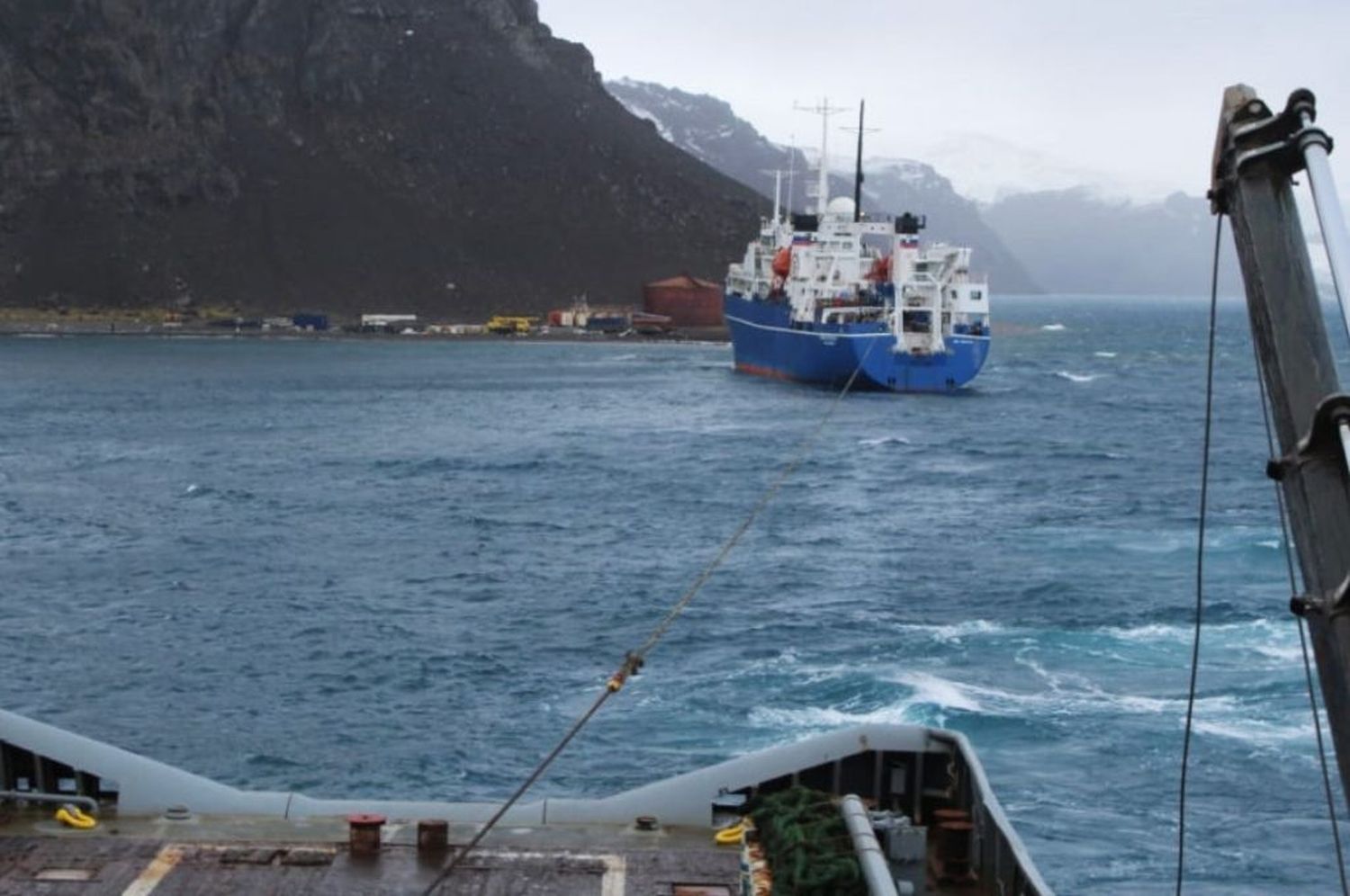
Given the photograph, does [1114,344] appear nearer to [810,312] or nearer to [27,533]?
[810,312]

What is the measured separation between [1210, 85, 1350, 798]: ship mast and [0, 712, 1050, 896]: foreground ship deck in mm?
5791

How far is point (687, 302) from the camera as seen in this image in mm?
191875

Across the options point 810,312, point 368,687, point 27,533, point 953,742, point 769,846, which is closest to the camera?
point 769,846

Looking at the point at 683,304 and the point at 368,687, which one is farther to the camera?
the point at 683,304

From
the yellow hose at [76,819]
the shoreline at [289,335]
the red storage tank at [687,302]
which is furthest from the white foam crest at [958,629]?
the red storage tank at [687,302]

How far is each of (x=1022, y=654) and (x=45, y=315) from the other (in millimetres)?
172078

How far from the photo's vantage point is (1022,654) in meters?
32.9

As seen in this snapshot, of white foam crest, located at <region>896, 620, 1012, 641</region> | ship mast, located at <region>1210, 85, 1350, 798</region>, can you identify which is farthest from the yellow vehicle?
ship mast, located at <region>1210, 85, 1350, 798</region>

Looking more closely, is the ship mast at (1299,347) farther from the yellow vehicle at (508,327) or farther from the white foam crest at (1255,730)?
the yellow vehicle at (508,327)

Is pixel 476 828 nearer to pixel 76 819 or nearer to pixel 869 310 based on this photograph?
pixel 76 819

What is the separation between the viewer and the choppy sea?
26.1 metres

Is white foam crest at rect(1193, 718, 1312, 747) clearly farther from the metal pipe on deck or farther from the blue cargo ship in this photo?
the blue cargo ship

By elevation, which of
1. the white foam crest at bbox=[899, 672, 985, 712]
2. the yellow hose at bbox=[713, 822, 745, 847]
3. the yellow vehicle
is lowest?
the yellow vehicle

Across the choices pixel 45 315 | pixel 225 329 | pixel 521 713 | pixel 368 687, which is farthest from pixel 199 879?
pixel 45 315
